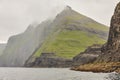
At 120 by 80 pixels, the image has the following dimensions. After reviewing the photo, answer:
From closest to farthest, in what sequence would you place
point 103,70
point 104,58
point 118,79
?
point 118,79, point 103,70, point 104,58

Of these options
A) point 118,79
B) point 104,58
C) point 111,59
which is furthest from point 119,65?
point 118,79

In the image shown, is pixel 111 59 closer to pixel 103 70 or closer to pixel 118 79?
pixel 103 70

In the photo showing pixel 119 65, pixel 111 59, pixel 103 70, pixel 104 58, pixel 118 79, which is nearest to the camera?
pixel 118 79

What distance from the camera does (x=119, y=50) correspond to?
184000 millimetres

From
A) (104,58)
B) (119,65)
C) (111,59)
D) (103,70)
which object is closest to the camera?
(119,65)

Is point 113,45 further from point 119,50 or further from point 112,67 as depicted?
point 112,67

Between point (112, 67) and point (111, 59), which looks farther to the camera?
point (111, 59)

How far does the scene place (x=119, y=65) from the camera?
523ft

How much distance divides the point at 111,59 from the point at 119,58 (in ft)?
33.7

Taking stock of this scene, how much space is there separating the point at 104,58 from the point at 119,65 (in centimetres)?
3733

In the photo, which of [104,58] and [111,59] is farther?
[104,58]

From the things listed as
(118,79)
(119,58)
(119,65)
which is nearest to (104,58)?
(119,58)

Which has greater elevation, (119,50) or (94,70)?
(119,50)

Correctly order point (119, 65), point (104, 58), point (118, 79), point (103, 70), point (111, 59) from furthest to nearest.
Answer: point (104, 58) → point (111, 59) → point (103, 70) → point (119, 65) → point (118, 79)
